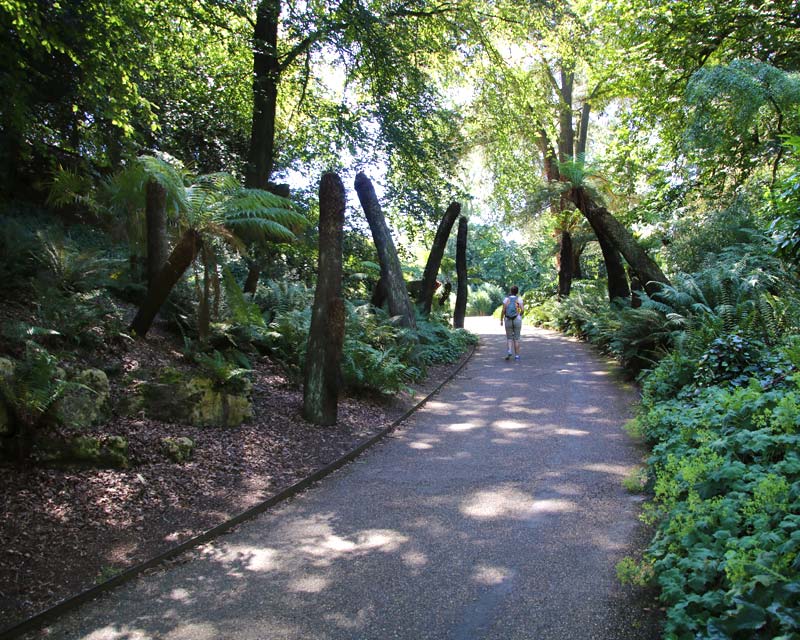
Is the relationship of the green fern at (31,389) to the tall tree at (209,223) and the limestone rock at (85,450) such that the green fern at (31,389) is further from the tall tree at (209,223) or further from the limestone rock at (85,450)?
the tall tree at (209,223)

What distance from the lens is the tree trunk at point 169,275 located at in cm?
709

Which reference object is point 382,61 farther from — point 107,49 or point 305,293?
point 107,49

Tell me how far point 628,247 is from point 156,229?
30.5 ft

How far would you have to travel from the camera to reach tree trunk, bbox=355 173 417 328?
13.2 metres

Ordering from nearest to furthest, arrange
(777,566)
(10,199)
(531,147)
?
(777,566)
(10,199)
(531,147)

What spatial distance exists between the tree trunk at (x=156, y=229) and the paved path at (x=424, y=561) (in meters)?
3.72

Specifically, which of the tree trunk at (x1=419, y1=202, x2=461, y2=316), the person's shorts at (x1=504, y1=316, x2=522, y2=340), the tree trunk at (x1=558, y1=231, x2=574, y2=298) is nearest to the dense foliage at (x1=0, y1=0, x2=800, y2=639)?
the tree trunk at (x1=419, y1=202, x2=461, y2=316)

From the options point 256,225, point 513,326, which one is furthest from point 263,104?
point 513,326

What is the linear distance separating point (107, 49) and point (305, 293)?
5.49 meters

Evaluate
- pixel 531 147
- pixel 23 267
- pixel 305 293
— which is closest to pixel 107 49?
pixel 23 267

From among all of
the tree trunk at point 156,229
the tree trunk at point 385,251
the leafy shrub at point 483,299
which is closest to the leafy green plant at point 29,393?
the tree trunk at point 156,229

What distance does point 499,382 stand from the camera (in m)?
12.5

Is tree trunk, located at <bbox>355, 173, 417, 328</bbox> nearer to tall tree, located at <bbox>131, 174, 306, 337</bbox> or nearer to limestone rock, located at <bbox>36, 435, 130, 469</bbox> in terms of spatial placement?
tall tree, located at <bbox>131, 174, 306, 337</bbox>

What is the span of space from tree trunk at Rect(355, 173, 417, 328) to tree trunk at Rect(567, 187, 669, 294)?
4570 millimetres
